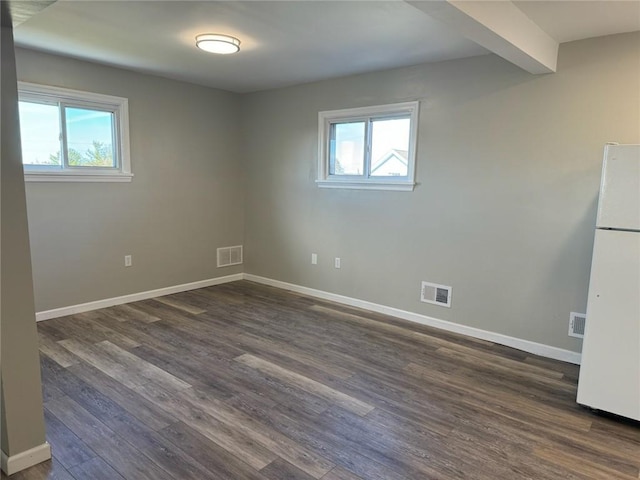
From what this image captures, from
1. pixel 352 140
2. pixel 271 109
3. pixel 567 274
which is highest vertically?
pixel 271 109

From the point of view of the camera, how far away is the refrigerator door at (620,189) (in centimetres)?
231

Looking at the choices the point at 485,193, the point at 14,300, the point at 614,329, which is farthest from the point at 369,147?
the point at 14,300

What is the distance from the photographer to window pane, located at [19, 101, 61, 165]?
3.71m

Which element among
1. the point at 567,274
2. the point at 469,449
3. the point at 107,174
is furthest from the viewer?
the point at 107,174

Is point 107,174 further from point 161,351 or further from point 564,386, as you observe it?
point 564,386

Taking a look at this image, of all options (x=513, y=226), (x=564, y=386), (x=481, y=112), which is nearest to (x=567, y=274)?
(x=513, y=226)

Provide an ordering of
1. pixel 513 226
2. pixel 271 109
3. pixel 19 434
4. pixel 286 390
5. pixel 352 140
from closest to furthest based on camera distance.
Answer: pixel 19 434 → pixel 286 390 → pixel 513 226 → pixel 352 140 → pixel 271 109

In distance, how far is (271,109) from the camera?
5.09 m

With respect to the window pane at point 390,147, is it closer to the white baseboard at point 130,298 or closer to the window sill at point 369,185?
the window sill at point 369,185

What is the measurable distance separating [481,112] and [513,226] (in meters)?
1.02

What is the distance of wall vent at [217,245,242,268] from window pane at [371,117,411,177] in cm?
227

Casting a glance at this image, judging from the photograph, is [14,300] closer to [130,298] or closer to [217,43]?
[217,43]

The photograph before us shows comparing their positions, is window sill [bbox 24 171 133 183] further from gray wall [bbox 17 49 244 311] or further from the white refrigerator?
the white refrigerator

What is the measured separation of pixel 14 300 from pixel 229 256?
3.68m
